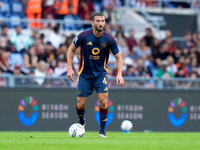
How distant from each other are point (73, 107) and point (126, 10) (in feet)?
27.3

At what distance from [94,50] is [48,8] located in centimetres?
1021

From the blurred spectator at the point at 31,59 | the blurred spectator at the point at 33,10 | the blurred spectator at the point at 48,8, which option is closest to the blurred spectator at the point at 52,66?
the blurred spectator at the point at 31,59

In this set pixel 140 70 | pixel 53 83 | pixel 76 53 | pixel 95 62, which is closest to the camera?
pixel 95 62

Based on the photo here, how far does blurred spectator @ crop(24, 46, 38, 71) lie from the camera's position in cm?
1699

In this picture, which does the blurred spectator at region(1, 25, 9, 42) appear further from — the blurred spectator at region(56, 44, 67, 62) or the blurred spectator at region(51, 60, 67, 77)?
the blurred spectator at region(51, 60, 67, 77)

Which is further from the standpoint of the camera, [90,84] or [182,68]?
[182,68]

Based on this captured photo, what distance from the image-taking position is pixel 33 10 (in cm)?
2081

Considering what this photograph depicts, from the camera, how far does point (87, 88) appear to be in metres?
11.5

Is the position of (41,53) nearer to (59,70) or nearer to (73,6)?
(59,70)

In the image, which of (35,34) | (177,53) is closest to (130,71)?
(177,53)

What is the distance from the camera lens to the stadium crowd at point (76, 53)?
668 inches

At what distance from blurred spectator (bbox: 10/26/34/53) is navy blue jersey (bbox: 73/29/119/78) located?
694 cm

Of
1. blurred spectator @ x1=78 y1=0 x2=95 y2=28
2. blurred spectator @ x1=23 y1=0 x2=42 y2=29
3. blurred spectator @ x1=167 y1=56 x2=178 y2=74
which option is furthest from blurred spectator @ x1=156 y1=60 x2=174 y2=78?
blurred spectator @ x1=23 y1=0 x2=42 y2=29
